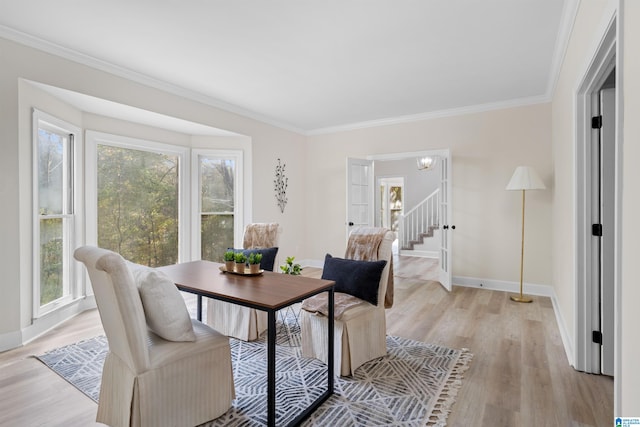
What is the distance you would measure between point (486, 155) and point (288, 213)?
3.34m

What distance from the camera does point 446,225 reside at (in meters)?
4.82

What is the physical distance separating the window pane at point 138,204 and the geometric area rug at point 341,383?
1.65m

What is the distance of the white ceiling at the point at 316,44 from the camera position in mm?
2471

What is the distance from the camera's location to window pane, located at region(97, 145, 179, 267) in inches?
163

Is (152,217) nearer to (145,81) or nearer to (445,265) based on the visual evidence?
(145,81)

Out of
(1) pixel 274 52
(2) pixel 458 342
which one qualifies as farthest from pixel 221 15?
(2) pixel 458 342

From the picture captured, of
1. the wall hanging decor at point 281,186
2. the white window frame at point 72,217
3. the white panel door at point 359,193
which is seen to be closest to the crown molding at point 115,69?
the white window frame at point 72,217

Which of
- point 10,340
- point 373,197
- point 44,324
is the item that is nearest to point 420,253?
point 373,197

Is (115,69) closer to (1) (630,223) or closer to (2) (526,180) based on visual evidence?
(1) (630,223)

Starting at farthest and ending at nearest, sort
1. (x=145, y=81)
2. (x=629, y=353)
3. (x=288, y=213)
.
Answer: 1. (x=288, y=213)
2. (x=145, y=81)
3. (x=629, y=353)

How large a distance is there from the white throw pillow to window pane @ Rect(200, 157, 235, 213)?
349 centimetres

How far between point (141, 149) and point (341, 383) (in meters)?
3.93

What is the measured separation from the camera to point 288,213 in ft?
19.9

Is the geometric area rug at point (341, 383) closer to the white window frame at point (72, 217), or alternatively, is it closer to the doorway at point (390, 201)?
the white window frame at point (72, 217)
